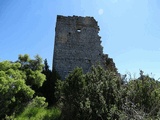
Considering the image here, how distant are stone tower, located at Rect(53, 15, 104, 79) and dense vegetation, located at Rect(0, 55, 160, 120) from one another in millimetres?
4439

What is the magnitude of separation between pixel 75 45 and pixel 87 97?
844cm

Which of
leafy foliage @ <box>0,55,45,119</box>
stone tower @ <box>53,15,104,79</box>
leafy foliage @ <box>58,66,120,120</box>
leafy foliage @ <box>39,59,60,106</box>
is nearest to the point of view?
leafy foliage @ <box>58,66,120,120</box>

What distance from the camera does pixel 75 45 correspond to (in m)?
17.3

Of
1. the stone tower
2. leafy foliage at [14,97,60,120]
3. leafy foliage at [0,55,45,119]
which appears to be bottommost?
leafy foliage at [14,97,60,120]

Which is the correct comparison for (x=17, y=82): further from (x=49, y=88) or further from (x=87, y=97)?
(x=49, y=88)

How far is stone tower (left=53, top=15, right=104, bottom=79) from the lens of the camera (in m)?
16.7

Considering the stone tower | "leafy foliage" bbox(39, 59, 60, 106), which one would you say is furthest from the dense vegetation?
the stone tower

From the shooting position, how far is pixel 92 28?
1831cm

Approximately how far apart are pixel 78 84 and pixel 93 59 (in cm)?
761

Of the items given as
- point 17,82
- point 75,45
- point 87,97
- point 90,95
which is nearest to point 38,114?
point 17,82

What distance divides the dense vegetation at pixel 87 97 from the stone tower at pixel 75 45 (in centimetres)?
444

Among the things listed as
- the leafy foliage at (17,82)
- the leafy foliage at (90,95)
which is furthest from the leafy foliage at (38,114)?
the leafy foliage at (90,95)

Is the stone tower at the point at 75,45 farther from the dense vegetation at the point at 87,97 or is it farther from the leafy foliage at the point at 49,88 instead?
Answer: the dense vegetation at the point at 87,97

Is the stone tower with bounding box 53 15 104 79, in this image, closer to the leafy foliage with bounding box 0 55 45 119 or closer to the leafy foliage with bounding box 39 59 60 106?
the leafy foliage with bounding box 39 59 60 106
